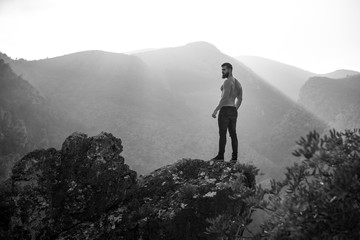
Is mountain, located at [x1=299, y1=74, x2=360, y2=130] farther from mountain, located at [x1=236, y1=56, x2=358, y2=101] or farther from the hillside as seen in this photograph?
mountain, located at [x1=236, y1=56, x2=358, y2=101]

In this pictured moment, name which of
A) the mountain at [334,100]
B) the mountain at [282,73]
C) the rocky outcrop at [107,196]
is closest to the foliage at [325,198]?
the rocky outcrop at [107,196]

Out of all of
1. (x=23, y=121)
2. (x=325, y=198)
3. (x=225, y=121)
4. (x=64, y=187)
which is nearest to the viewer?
A: (x=325, y=198)

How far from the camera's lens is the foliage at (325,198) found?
6.88ft

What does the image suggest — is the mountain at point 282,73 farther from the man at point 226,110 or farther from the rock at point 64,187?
the rock at point 64,187

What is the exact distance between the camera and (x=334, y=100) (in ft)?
248

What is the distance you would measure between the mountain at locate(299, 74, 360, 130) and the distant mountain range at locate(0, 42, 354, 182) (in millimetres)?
5341

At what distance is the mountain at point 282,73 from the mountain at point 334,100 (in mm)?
32311

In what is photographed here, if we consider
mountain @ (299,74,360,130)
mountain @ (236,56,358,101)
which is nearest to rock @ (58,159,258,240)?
mountain @ (299,74,360,130)

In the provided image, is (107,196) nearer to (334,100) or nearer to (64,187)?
(64,187)

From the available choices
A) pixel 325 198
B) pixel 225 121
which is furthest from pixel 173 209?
pixel 325 198

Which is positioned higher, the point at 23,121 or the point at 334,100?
the point at 23,121

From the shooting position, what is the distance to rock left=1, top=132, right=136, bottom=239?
5.84 meters

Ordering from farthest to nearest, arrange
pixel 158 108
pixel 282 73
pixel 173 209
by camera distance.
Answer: pixel 282 73
pixel 158 108
pixel 173 209

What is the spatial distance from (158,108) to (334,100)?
52.9m
